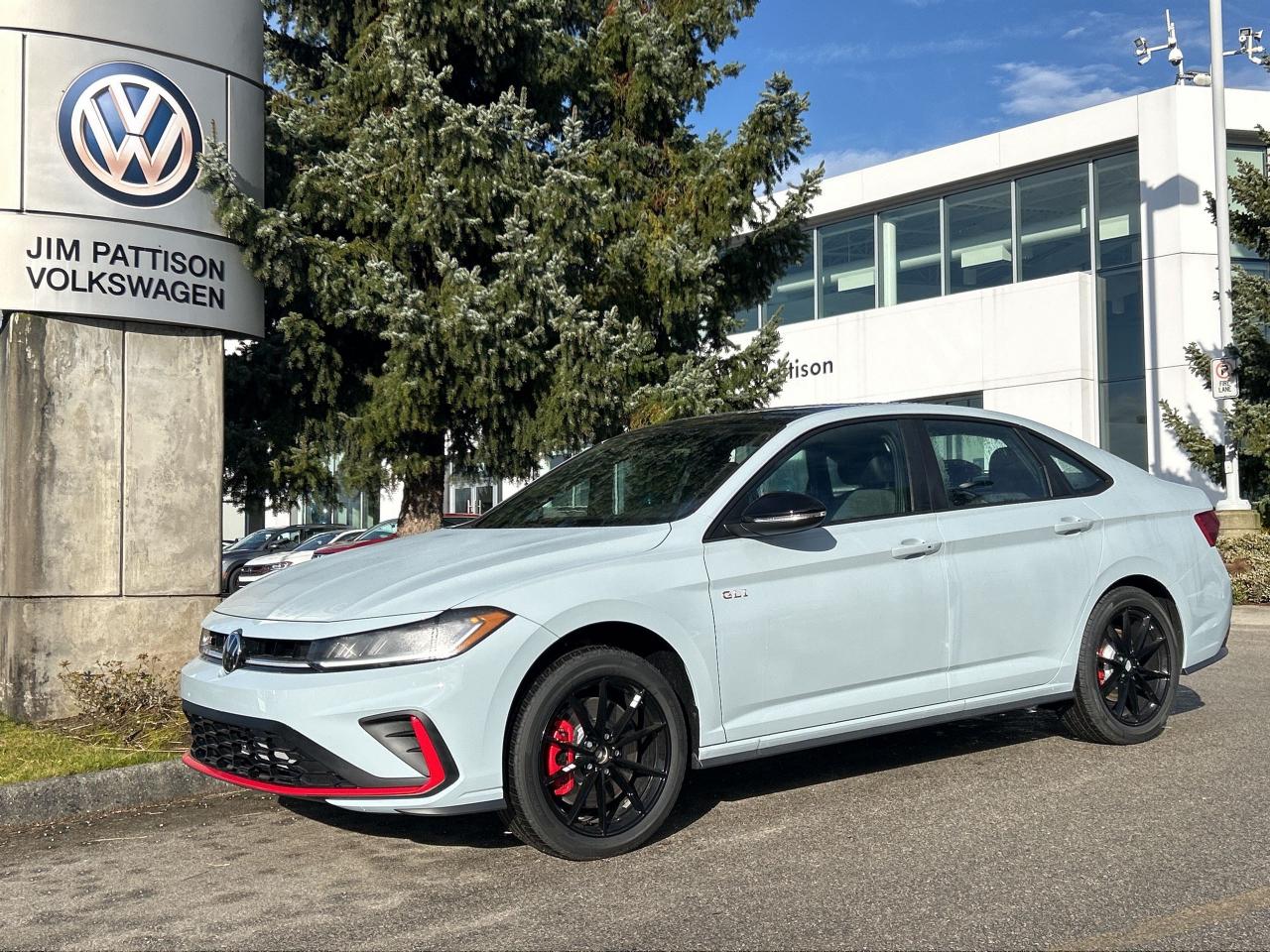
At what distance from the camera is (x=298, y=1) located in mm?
12227

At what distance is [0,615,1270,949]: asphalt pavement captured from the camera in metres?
3.98

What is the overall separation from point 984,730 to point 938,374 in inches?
868

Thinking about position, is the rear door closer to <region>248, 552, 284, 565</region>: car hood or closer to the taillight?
the taillight

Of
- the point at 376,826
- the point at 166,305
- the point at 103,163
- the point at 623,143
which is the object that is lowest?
the point at 376,826

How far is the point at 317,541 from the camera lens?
27.0 metres

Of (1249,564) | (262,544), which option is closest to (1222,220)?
(1249,564)

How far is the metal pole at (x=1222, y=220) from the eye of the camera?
17.2 meters

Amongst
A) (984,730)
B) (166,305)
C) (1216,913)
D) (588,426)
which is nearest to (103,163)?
(166,305)

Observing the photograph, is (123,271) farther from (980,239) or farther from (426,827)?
(980,239)

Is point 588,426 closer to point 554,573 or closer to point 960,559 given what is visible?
point 960,559

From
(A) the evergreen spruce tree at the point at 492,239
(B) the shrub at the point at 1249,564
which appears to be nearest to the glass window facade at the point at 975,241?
(B) the shrub at the point at 1249,564

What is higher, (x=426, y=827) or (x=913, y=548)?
(x=913, y=548)

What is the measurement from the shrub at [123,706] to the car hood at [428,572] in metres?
1.84

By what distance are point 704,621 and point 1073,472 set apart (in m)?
2.47
